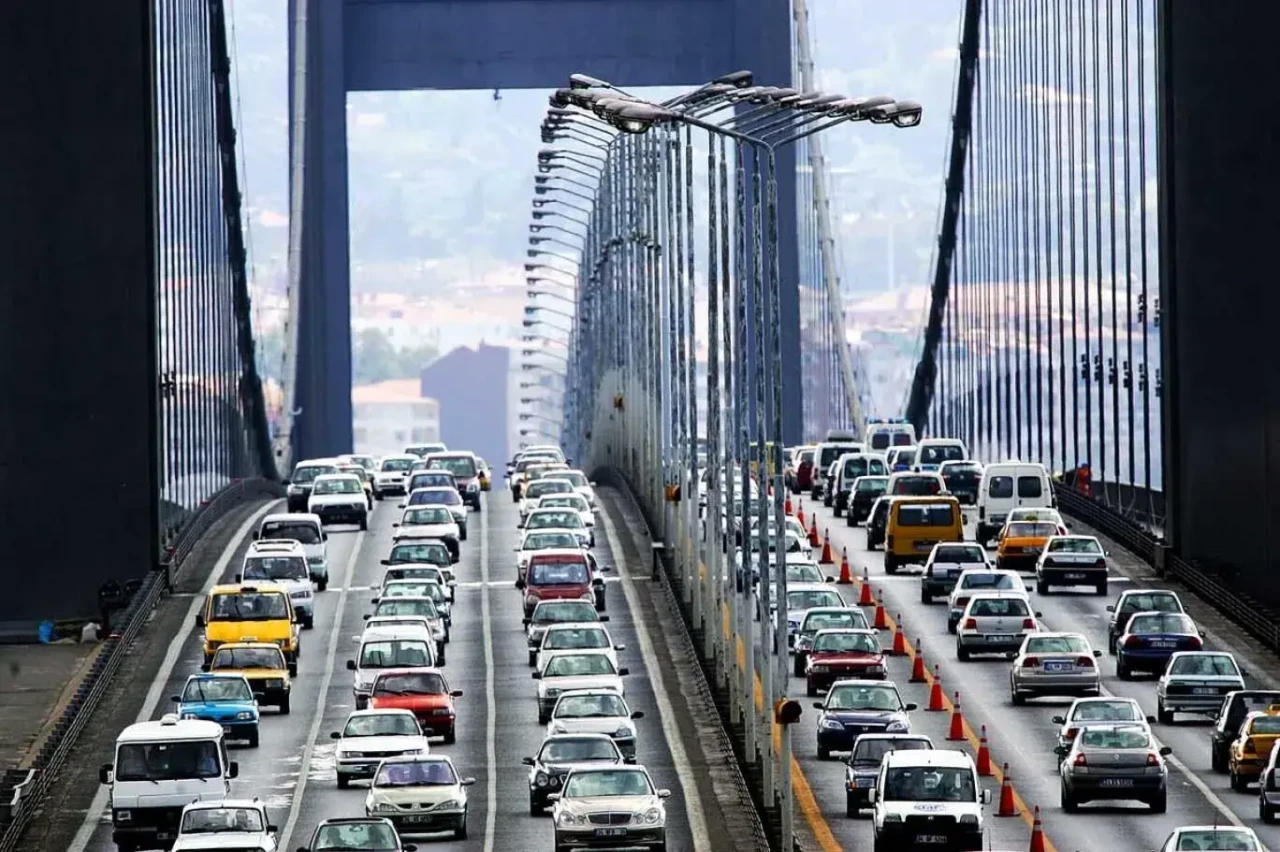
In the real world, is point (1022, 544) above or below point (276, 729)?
above

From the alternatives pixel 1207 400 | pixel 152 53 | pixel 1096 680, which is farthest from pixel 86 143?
pixel 1096 680

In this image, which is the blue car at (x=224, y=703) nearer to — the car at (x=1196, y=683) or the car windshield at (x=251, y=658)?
the car windshield at (x=251, y=658)

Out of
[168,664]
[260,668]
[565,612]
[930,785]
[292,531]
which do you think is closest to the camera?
[930,785]

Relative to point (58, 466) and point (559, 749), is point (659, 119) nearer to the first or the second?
point (559, 749)

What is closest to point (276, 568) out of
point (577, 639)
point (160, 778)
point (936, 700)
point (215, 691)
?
point (577, 639)

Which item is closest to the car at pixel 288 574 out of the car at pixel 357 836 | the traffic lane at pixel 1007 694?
the traffic lane at pixel 1007 694

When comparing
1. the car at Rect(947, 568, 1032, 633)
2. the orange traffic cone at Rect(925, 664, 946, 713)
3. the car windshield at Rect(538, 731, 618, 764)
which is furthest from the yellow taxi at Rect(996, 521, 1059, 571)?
the car windshield at Rect(538, 731, 618, 764)

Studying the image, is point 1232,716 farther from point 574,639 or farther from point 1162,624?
point 574,639
